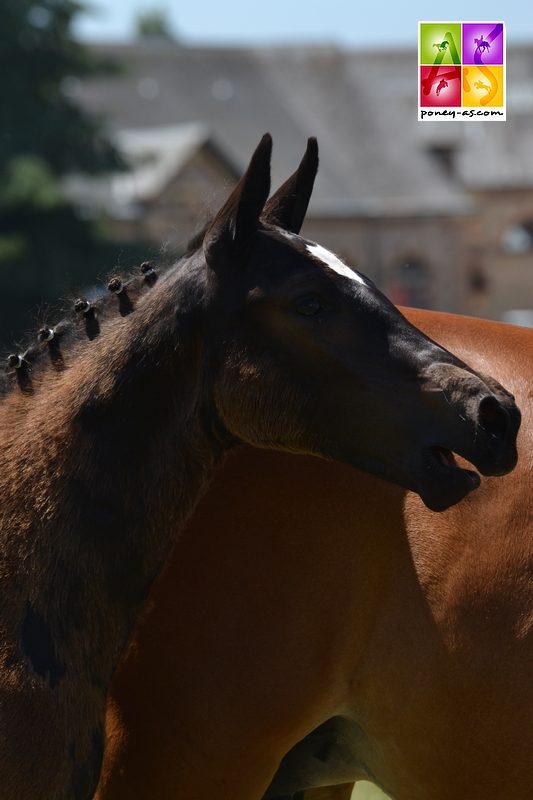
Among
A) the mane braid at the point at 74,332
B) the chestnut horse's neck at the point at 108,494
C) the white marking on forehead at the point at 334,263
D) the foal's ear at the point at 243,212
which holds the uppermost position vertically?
the foal's ear at the point at 243,212

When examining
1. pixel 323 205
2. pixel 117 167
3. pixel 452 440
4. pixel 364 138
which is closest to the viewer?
pixel 452 440

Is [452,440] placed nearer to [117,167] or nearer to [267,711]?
[267,711]

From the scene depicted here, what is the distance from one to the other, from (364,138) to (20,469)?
55.1 meters

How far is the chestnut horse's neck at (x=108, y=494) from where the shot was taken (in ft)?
11.1

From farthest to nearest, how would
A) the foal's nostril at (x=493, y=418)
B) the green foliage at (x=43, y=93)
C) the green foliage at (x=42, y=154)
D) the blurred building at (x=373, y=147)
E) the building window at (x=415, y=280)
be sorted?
1. the building window at (x=415, y=280)
2. the blurred building at (x=373, y=147)
3. the green foliage at (x=43, y=93)
4. the green foliage at (x=42, y=154)
5. the foal's nostril at (x=493, y=418)

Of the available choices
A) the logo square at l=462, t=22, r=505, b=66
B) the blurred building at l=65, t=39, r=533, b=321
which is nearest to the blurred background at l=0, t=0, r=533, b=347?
the blurred building at l=65, t=39, r=533, b=321

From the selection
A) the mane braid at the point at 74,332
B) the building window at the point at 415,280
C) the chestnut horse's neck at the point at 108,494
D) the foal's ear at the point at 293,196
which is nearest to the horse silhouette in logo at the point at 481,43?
the foal's ear at the point at 293,196

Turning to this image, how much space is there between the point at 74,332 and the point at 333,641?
1.16 m

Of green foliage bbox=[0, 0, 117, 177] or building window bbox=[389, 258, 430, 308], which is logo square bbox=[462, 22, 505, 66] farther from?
building window bbox=[389, 258, 430, 308]

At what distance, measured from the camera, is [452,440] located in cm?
318

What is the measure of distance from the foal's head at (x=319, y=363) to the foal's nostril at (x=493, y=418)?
0.06 metres

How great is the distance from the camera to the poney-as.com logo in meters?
5.35

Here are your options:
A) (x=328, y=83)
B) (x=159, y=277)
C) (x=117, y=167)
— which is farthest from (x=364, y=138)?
(x=159, y=277)

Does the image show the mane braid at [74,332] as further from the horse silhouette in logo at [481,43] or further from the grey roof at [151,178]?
the grey roof at [151,178]
